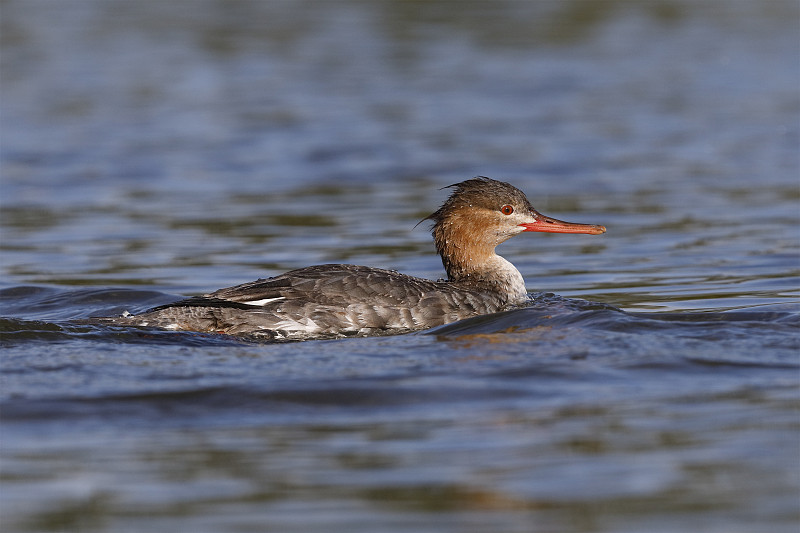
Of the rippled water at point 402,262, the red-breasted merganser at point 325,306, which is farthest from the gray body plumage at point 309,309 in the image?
the rippled water at point 402,262

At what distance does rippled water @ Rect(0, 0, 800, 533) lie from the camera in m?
5.33

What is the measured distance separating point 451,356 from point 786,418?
2.18 m

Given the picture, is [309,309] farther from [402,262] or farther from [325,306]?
[402,262]

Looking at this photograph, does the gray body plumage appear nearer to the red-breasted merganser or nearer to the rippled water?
the red-breasted merganser

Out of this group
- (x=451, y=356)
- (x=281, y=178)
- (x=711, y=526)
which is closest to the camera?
(x=711, y=526)

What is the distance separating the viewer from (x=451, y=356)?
758cm

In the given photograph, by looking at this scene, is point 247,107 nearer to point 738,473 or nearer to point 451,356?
point 451,356

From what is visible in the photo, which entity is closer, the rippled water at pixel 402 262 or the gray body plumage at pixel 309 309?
the rippled water at pixel 402 262

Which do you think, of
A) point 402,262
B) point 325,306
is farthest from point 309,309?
point 402,262

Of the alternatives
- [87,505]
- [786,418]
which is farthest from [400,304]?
[87,505]

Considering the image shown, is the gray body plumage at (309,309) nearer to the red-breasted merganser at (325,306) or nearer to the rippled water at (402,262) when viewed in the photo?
the red-breasted merganser at (325,306)

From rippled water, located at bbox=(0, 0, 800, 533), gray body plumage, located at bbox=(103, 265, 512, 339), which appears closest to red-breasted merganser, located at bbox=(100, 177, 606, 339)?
gray body plumage, located at bbox=(103, 265, 512, 339)

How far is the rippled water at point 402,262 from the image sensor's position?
210 inches

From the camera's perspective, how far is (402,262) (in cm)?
1195
